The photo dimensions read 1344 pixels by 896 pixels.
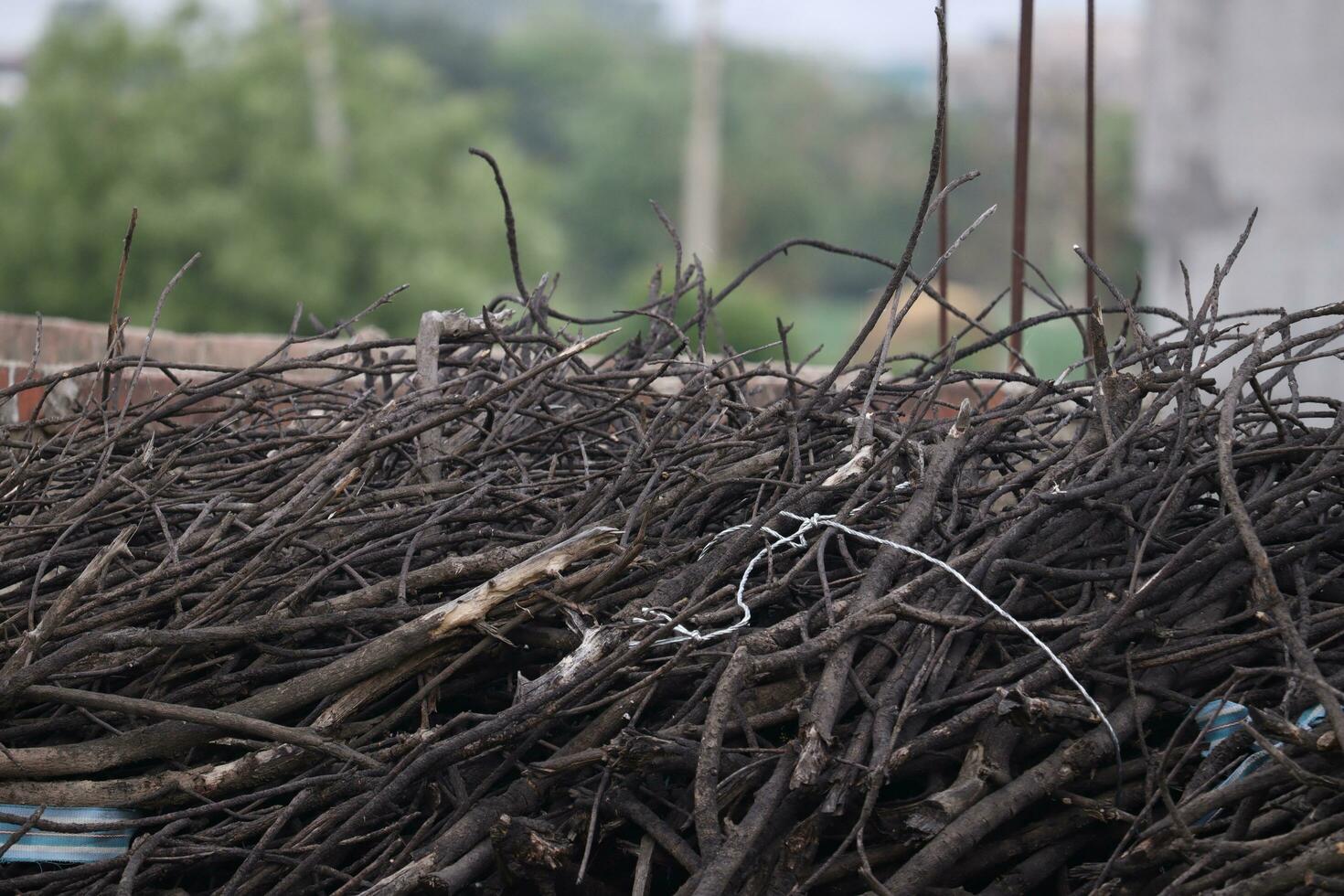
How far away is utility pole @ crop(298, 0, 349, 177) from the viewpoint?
2822 cm

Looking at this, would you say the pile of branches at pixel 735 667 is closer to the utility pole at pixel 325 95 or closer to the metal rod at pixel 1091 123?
the metal rod at pixel 1091 123

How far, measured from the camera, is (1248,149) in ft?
30.1

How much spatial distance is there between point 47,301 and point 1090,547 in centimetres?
2453

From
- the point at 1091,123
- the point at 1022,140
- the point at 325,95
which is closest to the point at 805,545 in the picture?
the point at 1091,123

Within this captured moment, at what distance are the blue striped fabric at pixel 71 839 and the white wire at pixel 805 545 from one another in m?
0.67

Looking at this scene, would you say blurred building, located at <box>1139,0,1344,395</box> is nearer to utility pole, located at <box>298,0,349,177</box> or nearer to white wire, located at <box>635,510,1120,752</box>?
white wire, located at <box>635,510,1120,752</box>

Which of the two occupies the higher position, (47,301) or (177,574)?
(177,574)

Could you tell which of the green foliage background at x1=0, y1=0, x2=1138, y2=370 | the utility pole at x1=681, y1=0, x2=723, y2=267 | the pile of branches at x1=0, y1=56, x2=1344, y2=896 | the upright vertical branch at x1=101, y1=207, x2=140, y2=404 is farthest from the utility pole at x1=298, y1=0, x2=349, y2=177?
the pile of branches at x1=0, y1=56, x2=1344, y2=896

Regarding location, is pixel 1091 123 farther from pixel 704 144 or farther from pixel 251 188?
pixel 704 144

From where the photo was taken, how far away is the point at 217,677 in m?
1.66

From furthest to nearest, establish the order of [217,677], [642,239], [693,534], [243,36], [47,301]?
[642,239]
[243,36]
[47,301]
[693,534]
[217,677]

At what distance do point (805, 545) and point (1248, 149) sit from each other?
28.3 ft

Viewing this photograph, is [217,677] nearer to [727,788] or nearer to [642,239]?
[727,788]

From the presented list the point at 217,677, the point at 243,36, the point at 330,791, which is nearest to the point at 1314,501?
the point at 330,791
